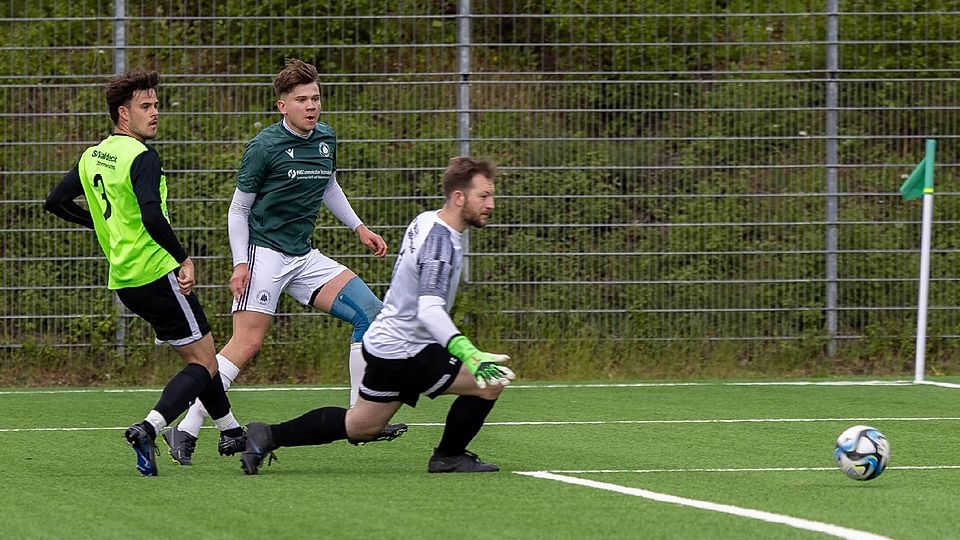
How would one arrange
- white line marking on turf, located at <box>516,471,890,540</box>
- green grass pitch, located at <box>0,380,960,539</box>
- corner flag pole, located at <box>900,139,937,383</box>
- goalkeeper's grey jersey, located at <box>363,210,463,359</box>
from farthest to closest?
corner flag pole, located at <box>900,139,937,383</box> < goalkeeper's grey jersey, located at <box>363,210,463,359</box> < green grass pitch, located at <box>0,380,960,539</box> < white line marking on turf, located at <box>516,471,890,540</box>

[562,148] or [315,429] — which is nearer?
[315,429]

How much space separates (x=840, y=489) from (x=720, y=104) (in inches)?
273

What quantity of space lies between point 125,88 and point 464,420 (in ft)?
7.35

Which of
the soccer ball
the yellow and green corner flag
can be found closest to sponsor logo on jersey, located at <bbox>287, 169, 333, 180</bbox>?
the soccer ball

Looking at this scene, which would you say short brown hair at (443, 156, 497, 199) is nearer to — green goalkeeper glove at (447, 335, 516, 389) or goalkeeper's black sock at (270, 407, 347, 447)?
green goalkeeper glove at (447, 335, 516, 389)

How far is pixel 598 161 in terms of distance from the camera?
13.0m

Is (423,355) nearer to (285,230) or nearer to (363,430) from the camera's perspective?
(363,430)

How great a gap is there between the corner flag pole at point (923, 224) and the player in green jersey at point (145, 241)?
248 inches

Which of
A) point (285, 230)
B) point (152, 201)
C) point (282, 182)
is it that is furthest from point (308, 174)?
point (152, 201)

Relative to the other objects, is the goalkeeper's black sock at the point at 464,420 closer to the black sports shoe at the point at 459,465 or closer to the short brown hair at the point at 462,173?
the black sports shoe at the point at 459,465

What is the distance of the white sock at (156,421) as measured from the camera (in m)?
7.12

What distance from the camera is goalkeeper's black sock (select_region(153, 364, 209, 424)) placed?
23.7 feet

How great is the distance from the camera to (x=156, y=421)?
714cm

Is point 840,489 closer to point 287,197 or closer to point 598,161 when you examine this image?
point 287,197
